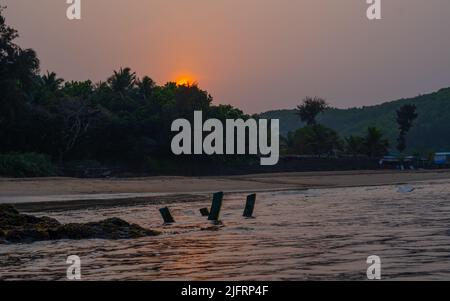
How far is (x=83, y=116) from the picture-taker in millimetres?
56531

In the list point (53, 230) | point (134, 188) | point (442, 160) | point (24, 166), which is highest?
point (442, 160)

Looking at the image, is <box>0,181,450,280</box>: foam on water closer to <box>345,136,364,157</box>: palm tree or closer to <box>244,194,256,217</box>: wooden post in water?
<box>244,194,256,217</box>: wooden post in water

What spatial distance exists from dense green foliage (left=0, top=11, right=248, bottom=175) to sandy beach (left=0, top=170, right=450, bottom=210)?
21.1 ft

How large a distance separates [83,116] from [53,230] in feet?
127

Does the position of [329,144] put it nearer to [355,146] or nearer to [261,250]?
[355,146]

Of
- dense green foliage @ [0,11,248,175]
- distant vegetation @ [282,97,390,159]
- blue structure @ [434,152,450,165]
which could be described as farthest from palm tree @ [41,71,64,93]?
blue structure @ [434,152,450,165]

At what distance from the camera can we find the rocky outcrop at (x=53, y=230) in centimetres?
1794


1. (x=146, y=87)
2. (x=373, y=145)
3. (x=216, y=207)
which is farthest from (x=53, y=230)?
(x=373, y=145)

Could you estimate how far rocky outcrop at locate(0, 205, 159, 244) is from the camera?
58.9ft

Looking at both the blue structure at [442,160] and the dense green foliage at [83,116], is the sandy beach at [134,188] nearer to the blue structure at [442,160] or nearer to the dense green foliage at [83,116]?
the dense green foliage at [83,116]

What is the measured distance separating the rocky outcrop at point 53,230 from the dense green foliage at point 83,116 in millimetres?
29087
